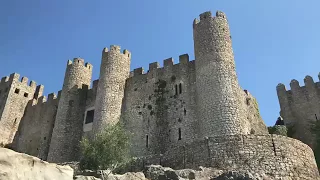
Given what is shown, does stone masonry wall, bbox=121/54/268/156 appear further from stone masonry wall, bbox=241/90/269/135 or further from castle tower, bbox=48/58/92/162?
castle tower, bbox=48/58/92/162

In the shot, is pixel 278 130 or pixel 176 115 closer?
pixel 176 115

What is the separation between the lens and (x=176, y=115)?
79.2ft

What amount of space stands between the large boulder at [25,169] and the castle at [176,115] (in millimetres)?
10993

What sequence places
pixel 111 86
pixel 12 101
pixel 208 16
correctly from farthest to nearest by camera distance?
pixel 12 101 < pixel 111 86 < pixel 208 16

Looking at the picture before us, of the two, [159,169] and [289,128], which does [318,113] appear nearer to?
[289,128]

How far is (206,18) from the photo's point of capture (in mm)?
24922

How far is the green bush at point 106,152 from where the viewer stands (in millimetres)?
18438

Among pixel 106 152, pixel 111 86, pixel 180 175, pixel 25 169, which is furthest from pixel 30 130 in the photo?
pixel 25 169

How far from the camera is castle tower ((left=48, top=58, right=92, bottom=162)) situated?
27.4 meters

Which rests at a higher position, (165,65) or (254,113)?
(165,65)

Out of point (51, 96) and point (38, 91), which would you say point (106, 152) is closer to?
point (51, 96)

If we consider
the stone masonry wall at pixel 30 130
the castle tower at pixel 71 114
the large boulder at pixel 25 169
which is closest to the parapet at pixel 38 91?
the stone masonry wall at pixel 30 130

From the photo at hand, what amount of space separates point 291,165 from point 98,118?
14.5m

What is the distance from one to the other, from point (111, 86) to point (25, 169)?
71.5ft
